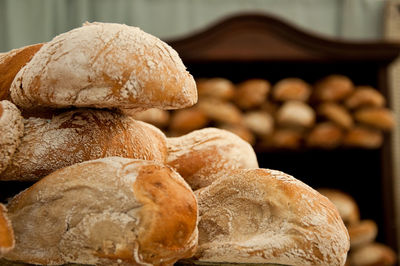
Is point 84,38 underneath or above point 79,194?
above

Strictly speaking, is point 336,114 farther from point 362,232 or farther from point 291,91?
point 362,232

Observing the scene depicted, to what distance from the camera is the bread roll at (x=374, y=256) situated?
2.06m

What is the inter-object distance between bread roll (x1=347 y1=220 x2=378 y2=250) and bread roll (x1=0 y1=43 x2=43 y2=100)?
1829 mm

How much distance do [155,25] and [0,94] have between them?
220cm

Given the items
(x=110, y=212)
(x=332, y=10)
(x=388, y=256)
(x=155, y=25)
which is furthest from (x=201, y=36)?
(x=110, y=212)

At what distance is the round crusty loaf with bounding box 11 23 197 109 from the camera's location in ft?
1.49

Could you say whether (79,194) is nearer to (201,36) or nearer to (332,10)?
(201,36)

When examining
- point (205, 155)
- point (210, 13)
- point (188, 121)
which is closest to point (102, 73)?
point (205, 155)

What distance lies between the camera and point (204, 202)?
0.51 meters

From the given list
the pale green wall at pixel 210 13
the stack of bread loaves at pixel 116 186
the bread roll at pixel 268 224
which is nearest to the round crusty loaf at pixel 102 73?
the stack of bread loaves at pixel 116 186

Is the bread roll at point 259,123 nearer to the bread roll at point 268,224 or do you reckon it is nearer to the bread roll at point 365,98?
the bread roll at point 365,98

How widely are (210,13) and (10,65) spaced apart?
2202 mm

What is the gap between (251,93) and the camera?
2160 mm

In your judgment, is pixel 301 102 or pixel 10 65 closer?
pixel 10 65
